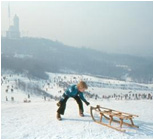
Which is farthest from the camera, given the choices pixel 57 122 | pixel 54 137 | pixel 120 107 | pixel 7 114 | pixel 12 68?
pixel 12 68

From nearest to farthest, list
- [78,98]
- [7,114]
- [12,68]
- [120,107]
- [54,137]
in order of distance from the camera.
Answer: [54,137]
[78,98]
[7,114]
[120,107]
[12,68]

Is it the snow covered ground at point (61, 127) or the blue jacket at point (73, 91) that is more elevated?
the blue jacket at point (73, 91)

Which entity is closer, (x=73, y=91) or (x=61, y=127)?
(x=61, y=127)

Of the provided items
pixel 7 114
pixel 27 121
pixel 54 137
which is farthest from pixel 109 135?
pixel 7 114

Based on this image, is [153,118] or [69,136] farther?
[153,118]

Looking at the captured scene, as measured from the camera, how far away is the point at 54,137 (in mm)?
6238

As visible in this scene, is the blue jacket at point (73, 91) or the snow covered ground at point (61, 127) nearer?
the snow covered ground at point (61, 127)

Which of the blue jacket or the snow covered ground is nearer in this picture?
the snow covered ground

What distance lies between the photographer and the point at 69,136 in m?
6.34

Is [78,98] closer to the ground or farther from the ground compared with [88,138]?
farther from the ground

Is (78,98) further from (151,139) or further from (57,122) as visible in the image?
(151,139)

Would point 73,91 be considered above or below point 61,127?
above

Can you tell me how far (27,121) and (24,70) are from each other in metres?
151

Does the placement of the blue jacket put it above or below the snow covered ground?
above
